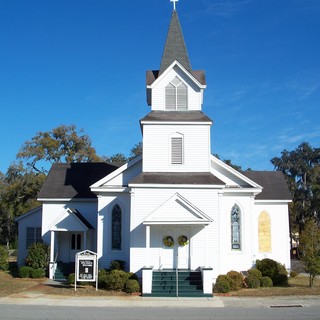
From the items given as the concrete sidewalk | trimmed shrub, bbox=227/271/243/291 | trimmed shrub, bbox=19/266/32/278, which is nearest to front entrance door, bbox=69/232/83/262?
trimmed shrub, bbox=19/266/32/278

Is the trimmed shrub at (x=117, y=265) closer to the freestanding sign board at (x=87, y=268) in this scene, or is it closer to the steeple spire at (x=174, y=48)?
the freestanding sign board at (x=87, y=268)

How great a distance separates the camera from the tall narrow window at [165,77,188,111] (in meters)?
27.8

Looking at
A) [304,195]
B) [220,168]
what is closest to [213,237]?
[220,168]

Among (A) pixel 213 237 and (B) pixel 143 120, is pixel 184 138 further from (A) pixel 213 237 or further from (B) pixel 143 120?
(A) pixel 213 237

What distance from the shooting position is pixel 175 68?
27656 mm

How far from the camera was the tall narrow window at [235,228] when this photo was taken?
26844mm

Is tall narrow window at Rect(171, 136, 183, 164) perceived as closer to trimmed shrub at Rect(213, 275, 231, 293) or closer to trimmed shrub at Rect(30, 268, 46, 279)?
trimmed shrub at Rect(213, 275, 231, 293)

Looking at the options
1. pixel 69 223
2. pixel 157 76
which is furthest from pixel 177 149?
pixel 69 223

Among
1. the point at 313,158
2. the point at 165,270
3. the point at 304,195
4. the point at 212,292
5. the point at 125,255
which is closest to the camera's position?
the point at 212,292

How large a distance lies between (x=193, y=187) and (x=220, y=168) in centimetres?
375

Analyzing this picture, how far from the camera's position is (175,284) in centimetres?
2253

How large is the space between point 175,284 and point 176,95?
11836 millimetres

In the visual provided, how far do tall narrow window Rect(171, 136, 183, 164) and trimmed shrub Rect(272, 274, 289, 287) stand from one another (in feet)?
28.8

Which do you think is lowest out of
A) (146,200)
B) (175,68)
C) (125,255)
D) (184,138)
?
(125,255)
